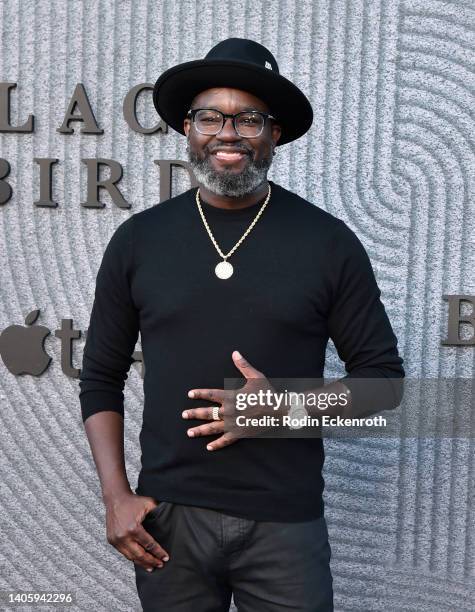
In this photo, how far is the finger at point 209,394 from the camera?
→ 1.72m

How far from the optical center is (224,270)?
→ 70.9 inches

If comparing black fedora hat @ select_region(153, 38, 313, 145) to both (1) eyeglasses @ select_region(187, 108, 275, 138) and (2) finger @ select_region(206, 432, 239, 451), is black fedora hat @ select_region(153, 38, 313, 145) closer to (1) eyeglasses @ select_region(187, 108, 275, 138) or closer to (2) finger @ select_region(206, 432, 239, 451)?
(1) eyeglasses @ select_region(187, 108, 275, 138)

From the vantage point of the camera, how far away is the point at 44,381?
10.5ft

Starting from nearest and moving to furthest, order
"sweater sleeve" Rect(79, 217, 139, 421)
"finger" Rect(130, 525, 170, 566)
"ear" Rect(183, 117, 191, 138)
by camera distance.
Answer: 1. "finger" Rect(130, 525, 170, 566)
2. "sweater sleeve" Rect(79, 217, 139, 421)
3. "ear" Rect(183, 117, 191, 138)

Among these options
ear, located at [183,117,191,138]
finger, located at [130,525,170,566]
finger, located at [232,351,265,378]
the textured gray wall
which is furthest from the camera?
the textured gray wall

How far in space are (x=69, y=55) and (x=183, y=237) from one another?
1.62m

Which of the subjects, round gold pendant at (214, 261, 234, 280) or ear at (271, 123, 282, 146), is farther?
ear at (271, 123, 282, 146)

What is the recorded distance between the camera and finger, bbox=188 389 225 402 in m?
1.72

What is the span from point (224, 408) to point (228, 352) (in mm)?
129

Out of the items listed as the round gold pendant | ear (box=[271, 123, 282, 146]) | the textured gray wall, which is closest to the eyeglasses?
ear (box=[271, 123, 282, 146])

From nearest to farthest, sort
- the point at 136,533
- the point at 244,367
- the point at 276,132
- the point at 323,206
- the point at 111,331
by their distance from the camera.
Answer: the point at 244,367 < the point at 136,533 < the point at 111,331 < the point at 276,132 < the point at 323,206

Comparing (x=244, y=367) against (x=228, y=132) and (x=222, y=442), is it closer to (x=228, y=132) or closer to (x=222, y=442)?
(x=222, y=442)

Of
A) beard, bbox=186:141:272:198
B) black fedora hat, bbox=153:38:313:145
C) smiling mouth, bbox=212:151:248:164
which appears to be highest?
black fedora hat, bbox=153:38:313:145

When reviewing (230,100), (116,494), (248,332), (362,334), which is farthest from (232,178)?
(116,494)
